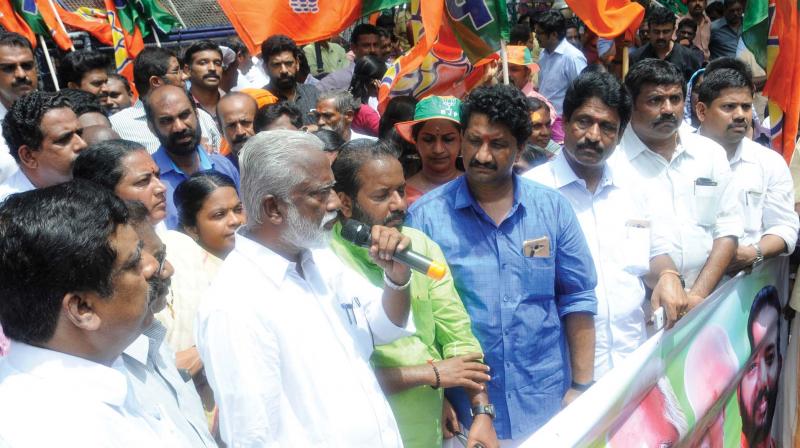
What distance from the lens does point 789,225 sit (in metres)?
3.76

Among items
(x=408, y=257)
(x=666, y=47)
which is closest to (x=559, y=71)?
(x=666, y=47)

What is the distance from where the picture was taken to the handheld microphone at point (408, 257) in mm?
2055

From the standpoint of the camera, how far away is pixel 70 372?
1.43 meters

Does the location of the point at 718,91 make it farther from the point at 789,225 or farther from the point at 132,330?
the point at 132,330

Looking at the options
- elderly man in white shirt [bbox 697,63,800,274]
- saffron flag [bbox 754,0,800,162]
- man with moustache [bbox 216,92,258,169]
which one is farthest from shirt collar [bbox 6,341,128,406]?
saffron flag [bbox 754,0,800,162]

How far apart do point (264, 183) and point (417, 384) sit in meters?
0.84

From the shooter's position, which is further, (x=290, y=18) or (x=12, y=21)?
(x=12, y=21)

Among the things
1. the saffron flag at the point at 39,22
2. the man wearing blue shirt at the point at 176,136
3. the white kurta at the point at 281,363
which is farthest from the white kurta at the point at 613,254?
the saffron flag at the point at 39,22

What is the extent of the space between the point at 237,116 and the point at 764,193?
116 inches

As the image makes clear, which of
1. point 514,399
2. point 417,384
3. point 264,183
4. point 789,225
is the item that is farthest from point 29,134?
point 789,225

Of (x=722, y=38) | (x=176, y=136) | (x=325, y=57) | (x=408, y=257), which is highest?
(x=408, y=257)

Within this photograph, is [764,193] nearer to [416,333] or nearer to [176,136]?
[416,333]

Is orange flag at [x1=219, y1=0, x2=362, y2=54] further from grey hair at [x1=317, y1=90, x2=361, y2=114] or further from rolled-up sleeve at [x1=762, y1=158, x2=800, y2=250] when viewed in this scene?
rolled-up sleeve at [x1=762, y1=158, x2=800, y2=250]

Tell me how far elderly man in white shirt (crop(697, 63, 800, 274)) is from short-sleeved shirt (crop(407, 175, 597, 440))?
50.4 inches
